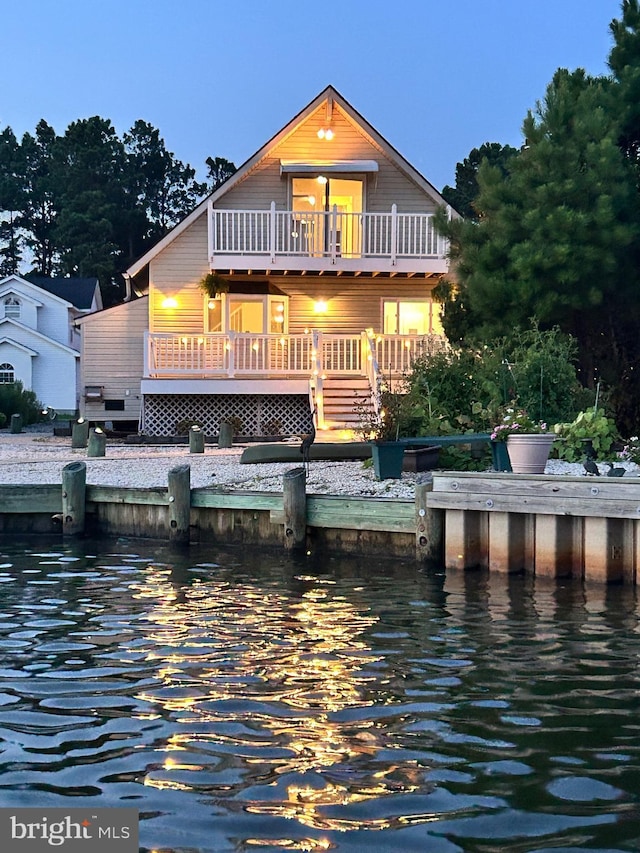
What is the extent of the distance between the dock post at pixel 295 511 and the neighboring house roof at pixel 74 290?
156 ft

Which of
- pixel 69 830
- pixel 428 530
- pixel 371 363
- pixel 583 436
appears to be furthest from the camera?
pixel 371 363

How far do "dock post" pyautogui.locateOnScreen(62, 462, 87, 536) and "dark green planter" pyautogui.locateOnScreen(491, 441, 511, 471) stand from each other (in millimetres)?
5698

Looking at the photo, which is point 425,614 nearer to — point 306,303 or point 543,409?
point 543,409

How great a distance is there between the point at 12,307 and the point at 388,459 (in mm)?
45807

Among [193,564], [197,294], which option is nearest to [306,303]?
[197,294]

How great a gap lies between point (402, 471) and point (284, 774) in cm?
1064

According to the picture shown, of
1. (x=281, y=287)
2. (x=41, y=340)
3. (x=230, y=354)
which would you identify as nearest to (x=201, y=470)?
(x=230, y=354)

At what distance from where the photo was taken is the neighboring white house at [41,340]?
54.2m

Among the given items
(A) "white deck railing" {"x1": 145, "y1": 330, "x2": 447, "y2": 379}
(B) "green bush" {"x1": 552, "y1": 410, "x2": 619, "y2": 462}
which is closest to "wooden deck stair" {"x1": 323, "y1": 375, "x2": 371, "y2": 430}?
(A) "white deck railing" {"x1": 145, "y1": 330, "x2": 447, "y2": 379}

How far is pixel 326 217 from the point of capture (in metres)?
28.7

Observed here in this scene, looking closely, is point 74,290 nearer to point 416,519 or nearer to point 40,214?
point 40,214

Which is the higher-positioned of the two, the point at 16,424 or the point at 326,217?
the point at 326,217

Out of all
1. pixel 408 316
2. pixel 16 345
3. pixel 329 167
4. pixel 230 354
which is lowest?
pixel 230 354

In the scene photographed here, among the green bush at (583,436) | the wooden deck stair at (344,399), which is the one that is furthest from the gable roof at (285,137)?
the green bush at (583,436)
